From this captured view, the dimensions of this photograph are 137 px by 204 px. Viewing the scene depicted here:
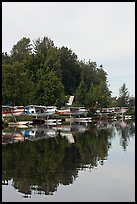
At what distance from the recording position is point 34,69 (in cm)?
6297

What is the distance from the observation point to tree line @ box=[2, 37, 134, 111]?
4897 cm

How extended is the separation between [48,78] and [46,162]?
42.9 m

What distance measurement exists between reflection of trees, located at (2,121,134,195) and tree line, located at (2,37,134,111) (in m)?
27.4

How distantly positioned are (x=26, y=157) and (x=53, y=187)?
5.66 m

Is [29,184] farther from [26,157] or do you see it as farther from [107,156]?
[107,156]

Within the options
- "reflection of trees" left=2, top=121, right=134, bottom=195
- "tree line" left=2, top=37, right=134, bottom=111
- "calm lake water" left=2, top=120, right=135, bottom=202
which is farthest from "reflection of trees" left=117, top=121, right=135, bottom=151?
"tree line" left=2, top=37, right=134, bottom=111

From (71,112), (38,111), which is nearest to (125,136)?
(38,111)

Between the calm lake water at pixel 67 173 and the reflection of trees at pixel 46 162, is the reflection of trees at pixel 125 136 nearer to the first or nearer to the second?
the reflection of trees at pixel 46 162

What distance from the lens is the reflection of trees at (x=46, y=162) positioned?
452 inches

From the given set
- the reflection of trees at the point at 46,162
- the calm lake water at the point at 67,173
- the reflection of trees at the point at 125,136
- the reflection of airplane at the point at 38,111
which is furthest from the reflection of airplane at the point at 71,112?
the calm lake water at the point at 67,173

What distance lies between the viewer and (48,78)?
57.6 meters

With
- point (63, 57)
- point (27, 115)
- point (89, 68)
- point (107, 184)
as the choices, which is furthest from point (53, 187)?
point (89, 68)

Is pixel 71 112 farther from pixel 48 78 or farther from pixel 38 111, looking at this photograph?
pixel 38 111

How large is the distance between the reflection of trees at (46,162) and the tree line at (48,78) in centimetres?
2742
